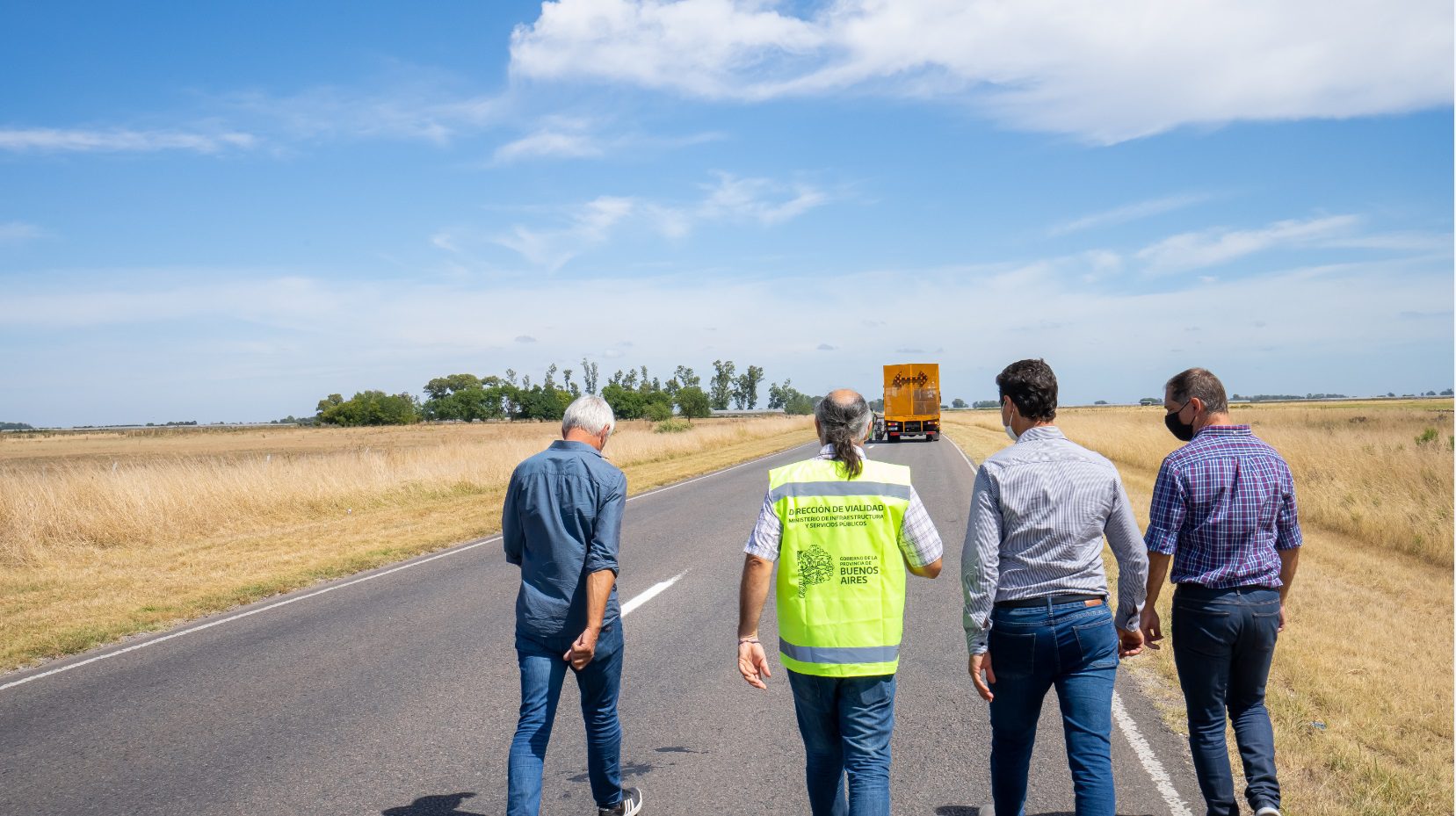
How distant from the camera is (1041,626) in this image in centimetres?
320

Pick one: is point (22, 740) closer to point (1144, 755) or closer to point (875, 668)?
point (875, 668)

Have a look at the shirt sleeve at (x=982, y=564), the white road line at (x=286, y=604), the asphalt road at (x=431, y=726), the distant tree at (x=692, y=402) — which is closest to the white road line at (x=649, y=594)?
the white road line at (x=286, y=604)

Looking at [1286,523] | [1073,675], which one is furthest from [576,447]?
[1286,523]

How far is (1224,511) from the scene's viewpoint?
358 cm

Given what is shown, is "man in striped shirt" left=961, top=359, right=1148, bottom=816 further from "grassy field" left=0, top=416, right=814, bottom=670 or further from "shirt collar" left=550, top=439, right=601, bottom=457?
"grassy field" left=0, top=416, right=814, bottom=670

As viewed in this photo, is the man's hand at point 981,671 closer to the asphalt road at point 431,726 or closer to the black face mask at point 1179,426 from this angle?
the asphalt road at point 431,726

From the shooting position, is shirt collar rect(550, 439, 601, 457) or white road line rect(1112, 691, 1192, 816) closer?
shirt collar rect(550, 439, 601, 457)

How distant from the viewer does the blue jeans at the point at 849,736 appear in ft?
10.0

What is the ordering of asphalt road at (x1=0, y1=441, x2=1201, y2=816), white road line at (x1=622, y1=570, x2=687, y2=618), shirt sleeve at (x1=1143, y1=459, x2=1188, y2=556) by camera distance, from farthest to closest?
white road line at (x1=622, y1=570, x2=687, y2=618)
asphalt road at (x1=0, y1=441, x2=1201, y2=816)
shirt sleeve at (x1=1143, y1=459, x2=1188, y2=556)

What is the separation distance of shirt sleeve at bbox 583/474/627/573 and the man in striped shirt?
4.71ft

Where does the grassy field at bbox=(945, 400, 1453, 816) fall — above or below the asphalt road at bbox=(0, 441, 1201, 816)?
below

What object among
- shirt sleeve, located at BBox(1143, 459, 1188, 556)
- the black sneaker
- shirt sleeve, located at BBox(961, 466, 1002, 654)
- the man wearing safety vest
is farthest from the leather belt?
the black sneaker

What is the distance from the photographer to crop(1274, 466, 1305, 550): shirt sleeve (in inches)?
144

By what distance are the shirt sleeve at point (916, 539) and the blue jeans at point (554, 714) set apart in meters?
1.41
